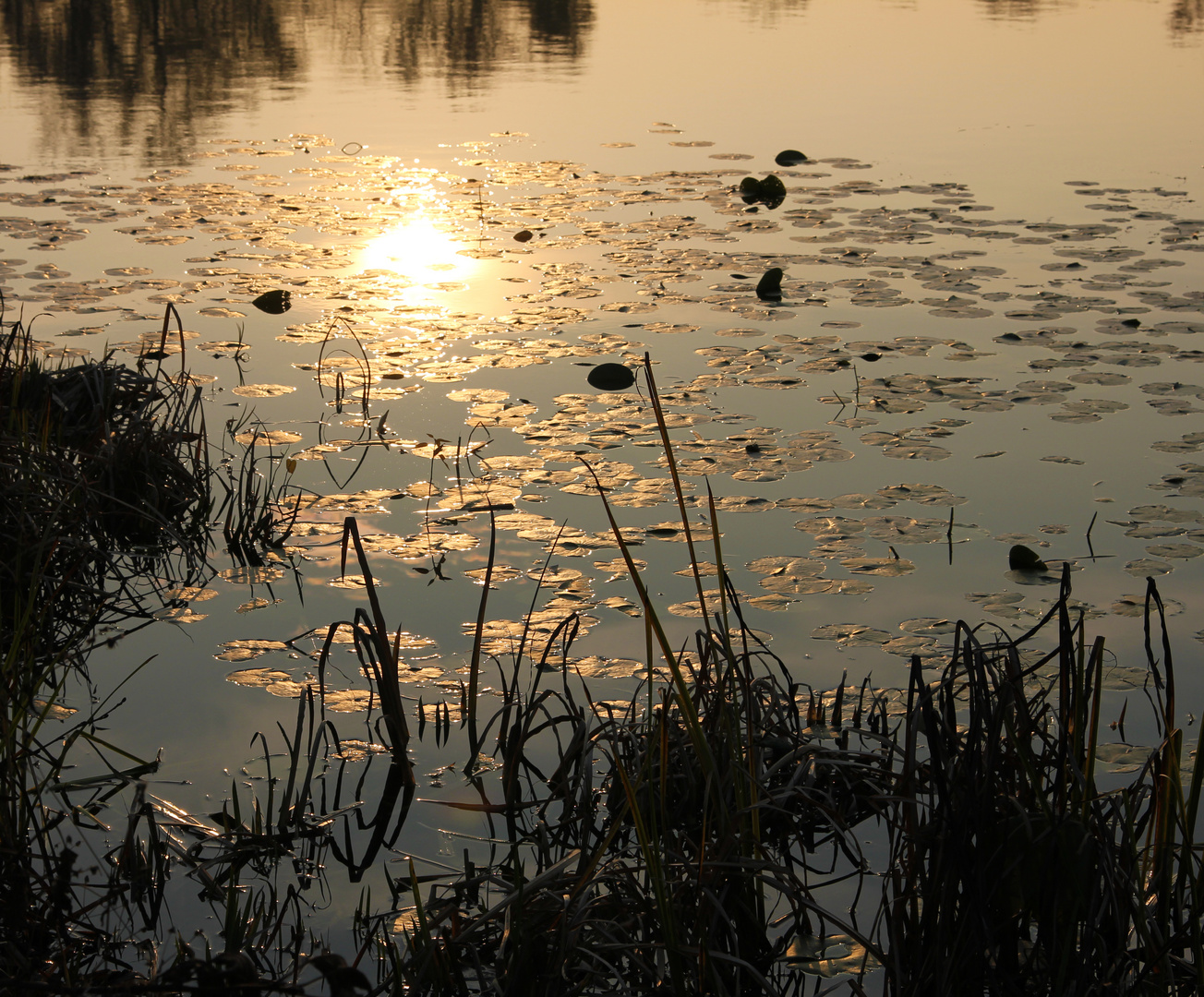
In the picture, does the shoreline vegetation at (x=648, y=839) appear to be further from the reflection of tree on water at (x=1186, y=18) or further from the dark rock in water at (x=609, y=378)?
the reflection of tree on water at (x=1186, y=18)

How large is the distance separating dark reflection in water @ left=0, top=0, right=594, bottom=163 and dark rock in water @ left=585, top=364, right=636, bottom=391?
6.11 m

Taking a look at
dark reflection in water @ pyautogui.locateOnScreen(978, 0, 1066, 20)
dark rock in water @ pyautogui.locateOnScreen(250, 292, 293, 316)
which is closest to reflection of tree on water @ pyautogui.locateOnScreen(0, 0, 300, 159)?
dark rock in water @ pyautogui.locateOnScreen(250, 292, 293, 316)

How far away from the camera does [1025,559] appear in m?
3.49

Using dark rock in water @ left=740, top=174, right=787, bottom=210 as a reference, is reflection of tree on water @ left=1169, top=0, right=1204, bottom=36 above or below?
above

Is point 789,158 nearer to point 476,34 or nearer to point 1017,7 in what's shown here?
point 476,34

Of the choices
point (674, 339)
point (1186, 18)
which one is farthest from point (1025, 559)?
point (1186, 18)

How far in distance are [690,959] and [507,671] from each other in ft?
4.00

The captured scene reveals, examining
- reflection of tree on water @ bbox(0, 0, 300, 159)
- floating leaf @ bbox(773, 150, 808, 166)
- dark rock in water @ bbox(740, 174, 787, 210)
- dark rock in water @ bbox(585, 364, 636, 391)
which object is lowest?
dark rock in water @ bbox(585, 364, 636, 391)

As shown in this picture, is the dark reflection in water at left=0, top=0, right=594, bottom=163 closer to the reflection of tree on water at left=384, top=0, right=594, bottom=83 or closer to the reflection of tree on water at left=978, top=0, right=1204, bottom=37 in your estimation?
the reflection of tree on water at left=384, top=0, right=594, bottom=83

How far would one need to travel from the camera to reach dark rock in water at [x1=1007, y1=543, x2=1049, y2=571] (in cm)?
349

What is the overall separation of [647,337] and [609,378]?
0.59m

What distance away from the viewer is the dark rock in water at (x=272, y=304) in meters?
5.95

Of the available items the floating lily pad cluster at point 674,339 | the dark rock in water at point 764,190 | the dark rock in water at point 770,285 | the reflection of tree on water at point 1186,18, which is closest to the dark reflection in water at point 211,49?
the floating lily pad cluster at point 674,339

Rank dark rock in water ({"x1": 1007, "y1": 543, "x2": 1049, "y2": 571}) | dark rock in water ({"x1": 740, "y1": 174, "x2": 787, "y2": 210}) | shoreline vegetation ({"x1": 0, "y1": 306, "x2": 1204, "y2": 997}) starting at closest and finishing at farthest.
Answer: shoreline vegetation ({"x1": 0, "y1": 306, "x2": 1204, "y2": 997}) < dark rock in water ({"x1": 1007, "y1": 543, "x2": 1049, "y2": 571}) < dark rock in water ({"x1": 740, "y1": 174, "x2": 787, "y2": 210})
